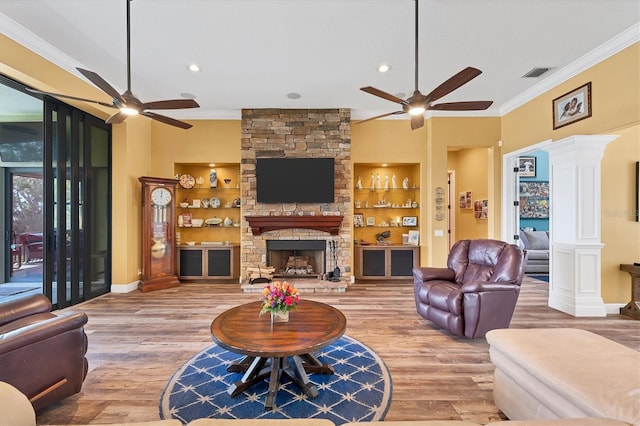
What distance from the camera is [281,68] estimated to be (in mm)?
4043

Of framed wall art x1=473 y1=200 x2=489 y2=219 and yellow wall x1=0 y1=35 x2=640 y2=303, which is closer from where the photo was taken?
yellow wall x1=0 y1=35 x2=640 y2=303

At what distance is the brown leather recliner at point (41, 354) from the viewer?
1.73 m

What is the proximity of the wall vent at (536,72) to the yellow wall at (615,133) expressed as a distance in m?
0.36

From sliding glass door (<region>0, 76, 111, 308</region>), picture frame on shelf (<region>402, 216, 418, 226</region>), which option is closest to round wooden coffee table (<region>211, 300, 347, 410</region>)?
sliding glass door (<region>0, 76, 111, 308</region>)

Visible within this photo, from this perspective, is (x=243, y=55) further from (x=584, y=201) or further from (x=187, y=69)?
(x=584, y=201)

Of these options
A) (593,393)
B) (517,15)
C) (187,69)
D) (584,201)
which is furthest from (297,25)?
(584,201)

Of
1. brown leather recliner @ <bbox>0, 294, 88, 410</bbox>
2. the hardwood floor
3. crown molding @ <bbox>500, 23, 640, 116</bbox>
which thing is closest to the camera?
brown leather recliner @ <bbox>0, 294, 88, 410</bbox>

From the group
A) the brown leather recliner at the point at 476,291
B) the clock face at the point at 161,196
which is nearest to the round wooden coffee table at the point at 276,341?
the brown leather recliner at the point at 476,291

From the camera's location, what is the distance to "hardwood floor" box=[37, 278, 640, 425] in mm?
2079

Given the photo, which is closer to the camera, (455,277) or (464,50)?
(464,50)

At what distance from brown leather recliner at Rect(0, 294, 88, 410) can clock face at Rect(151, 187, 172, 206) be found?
3.28m

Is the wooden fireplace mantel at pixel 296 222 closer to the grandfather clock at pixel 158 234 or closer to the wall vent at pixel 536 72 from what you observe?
the grandfather clock at pixel 158 234

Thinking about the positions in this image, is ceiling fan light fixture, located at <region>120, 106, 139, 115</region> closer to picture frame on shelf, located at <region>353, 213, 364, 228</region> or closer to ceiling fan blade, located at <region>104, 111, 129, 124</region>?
ceiling fan blade, located at <region>104, 111, 129, 124</region>

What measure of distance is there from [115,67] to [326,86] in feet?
9.73
